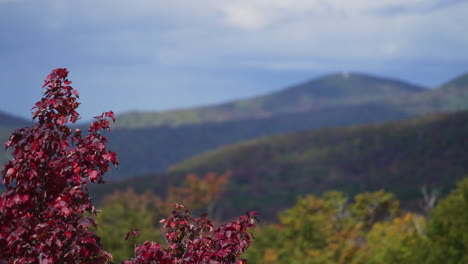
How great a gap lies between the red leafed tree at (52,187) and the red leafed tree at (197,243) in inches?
20.8

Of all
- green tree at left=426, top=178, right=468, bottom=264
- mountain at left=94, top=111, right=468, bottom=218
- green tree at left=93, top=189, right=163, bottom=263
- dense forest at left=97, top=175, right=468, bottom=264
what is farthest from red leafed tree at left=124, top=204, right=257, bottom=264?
mountain at left=94, top=111, right=468, bottom=218

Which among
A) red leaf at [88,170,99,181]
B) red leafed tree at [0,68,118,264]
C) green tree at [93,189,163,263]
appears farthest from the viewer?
green tree at [93,189,163,263]

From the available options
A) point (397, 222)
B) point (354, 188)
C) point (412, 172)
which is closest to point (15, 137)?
point (397, 222)

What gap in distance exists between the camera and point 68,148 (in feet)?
20.5

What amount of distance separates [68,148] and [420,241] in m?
28.0

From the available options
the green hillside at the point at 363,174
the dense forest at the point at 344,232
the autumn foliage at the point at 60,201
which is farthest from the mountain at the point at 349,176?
the autumn foliage at the point at 60,201

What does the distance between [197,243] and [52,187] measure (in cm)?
169

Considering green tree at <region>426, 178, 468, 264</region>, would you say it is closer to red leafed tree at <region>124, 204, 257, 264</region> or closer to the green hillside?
red leafed tree at <region>124, 204, 257, 264</region>

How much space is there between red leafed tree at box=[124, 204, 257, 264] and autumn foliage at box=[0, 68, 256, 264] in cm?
1

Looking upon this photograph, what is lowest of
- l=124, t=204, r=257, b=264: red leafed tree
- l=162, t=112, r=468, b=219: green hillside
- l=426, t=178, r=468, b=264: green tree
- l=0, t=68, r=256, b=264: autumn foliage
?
l=162, t=112, r=468, b=219: green hillside

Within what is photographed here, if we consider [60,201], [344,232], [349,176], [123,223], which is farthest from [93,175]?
[349,176]

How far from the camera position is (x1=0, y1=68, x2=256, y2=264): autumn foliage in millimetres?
5660

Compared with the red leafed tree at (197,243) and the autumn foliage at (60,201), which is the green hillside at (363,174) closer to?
the red leafed tree at (197,243)

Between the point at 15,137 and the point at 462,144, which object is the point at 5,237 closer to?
the point at 15,137
